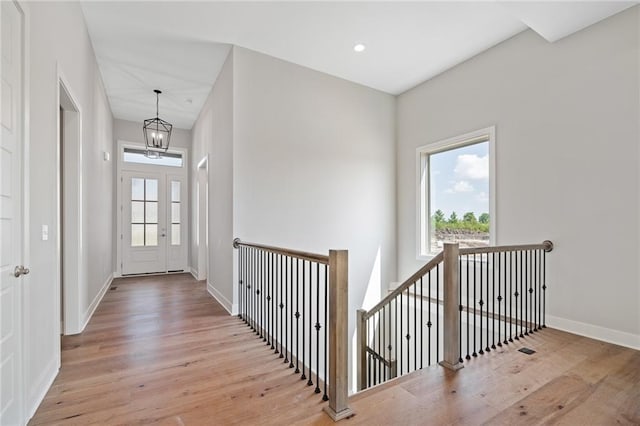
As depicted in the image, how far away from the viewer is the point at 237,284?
3.85 m

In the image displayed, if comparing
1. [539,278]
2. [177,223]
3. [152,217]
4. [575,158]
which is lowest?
[539,278]

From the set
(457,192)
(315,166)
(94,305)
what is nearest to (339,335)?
(315,166)

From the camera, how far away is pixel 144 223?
21.8 ft

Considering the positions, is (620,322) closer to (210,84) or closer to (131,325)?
(131,325)

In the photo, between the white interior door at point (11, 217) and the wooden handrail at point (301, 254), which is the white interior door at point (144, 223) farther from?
the white interior door at point (11, 217)

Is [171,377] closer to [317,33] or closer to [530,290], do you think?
[530,290]

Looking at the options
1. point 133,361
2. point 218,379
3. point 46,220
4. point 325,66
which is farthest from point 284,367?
point 325,66

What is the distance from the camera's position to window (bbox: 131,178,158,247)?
21.4 feet

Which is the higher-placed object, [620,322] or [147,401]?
[620,322]

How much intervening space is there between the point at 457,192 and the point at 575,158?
150 centimetres

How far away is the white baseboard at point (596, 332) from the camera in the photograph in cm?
285

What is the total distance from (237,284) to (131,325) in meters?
1.19

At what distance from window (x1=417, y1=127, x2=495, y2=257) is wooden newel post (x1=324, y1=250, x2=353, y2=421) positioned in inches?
116

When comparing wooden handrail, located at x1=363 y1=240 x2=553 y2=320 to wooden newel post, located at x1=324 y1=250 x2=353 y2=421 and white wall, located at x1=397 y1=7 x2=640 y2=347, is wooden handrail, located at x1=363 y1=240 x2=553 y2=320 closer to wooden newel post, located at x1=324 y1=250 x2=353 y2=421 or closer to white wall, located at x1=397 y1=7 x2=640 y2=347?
white wall, located at x1=397 y1=7 x2=640 y2=347
